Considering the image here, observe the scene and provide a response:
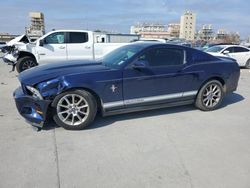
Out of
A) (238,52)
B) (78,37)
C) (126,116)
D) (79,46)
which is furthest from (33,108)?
(238,52)

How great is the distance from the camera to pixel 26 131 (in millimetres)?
3598

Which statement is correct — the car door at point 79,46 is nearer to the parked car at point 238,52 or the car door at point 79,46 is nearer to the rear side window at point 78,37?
the rear side window at point 78,37

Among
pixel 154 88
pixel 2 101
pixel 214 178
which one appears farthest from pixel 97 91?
pixel 2 101

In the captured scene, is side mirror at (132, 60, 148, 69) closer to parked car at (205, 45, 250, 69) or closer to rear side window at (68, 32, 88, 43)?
rear side window at (68, 32, 88, 43)

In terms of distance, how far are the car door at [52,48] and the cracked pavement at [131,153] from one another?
4.44 meters

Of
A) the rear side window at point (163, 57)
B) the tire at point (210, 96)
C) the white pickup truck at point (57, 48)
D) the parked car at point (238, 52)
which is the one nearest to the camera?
the rear side window at point (163, 57)

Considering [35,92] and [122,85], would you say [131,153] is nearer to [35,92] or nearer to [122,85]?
[122,85]

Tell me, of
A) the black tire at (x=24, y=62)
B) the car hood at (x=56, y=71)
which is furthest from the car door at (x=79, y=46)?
the car hood at (x=56, y=71)

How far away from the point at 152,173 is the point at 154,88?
1.87 meters

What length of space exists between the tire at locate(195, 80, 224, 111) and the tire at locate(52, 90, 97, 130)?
94.1 inches

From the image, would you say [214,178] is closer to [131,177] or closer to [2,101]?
[131,177]

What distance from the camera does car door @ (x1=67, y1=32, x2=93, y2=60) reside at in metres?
8.70

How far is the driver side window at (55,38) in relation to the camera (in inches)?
335

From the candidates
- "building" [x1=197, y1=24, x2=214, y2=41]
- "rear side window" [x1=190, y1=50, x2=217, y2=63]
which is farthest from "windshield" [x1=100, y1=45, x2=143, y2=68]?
"building" [x1=197, y1=24, x2=214, y2=41]
